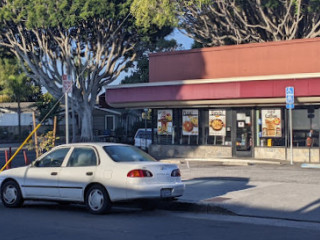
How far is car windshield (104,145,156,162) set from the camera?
12.6m

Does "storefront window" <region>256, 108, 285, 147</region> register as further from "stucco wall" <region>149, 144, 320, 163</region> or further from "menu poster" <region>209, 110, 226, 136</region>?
"menu poster" <region>209, 110, 226, 136</region>

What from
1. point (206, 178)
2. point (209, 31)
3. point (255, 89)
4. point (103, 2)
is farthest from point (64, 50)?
point (206, 178)

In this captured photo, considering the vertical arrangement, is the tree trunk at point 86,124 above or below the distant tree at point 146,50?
below

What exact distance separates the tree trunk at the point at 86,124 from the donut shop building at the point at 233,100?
15.6 meters

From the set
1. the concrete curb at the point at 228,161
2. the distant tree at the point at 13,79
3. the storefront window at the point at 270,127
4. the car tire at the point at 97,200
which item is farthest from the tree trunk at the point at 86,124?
the car tire at the point at 97,200

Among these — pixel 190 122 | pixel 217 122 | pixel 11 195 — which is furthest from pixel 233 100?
pixel 11 195

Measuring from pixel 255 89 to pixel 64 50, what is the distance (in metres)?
21.9

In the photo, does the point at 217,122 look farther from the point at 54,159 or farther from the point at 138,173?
the point at 138,173

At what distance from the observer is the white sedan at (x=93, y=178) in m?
12.0

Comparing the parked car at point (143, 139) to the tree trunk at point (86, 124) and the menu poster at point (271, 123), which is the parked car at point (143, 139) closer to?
the menu poster at point (271, 123)

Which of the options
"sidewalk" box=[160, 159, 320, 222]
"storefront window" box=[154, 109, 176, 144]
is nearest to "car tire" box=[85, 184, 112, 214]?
"sidewalk" box=[160, 159, 320, 222]

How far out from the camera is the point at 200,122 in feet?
92.6

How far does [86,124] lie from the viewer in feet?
150

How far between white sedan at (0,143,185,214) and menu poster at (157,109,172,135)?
15.9 meters
